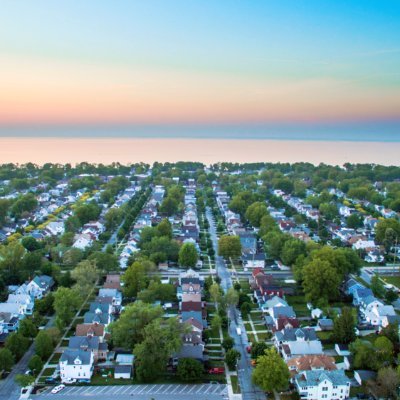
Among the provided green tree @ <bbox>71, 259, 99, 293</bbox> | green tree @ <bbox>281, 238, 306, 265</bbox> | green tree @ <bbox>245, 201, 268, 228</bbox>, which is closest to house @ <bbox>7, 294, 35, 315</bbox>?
green tree @ <bbox>71, 259, 99, 293</bbox>

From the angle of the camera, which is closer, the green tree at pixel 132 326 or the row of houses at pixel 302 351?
the row of houses at pixel 302 351

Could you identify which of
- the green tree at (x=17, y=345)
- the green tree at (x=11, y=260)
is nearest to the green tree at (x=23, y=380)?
the green tree at (x=17, y=345)

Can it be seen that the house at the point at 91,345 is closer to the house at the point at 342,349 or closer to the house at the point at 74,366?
the house at the point at 74,366

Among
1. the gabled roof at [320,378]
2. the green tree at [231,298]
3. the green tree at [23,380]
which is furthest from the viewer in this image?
the green tree at [231,298]

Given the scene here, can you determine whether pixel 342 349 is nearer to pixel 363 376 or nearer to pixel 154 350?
pixel 363 376

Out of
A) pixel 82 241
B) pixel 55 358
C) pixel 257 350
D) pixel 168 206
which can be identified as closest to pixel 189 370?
pixel 257 350

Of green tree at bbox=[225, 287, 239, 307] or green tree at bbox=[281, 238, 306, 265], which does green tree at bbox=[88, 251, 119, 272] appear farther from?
green tree at bbox=[281, 238, 306, 265]
